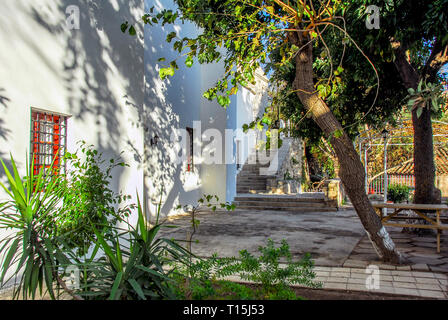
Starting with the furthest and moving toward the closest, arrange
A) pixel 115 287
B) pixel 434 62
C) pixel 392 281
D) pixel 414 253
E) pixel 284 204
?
pixel 284 204 → pixel 434 62 → pixel 414 253 → pixel 392 281 → pixel 115 287

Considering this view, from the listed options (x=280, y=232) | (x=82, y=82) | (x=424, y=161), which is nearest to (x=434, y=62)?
(x=424, y=161)

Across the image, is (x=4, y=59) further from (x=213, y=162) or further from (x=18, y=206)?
(x=213, y=162)

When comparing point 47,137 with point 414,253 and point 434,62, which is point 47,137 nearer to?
point 414,253

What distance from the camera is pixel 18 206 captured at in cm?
273

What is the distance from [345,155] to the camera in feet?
15.3

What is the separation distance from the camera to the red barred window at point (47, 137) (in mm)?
4793

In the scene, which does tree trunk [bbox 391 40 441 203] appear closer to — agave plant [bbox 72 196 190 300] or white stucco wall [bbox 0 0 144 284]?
white stucco wall [bbox 0 0 144 284]

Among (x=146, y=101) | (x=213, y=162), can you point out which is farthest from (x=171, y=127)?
(x=213, y=162)

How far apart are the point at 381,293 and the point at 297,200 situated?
28.3 feet

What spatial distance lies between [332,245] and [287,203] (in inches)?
230

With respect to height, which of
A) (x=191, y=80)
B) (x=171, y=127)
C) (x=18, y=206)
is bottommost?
(x=18, y=206)

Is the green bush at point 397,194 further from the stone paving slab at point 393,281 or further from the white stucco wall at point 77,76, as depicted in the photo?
the white stucco wall at point 77,76

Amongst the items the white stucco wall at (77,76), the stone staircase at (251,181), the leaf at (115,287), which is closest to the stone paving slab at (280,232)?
the white stucco wall at (77,76)

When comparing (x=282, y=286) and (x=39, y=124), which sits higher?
(x=39, y=124)
